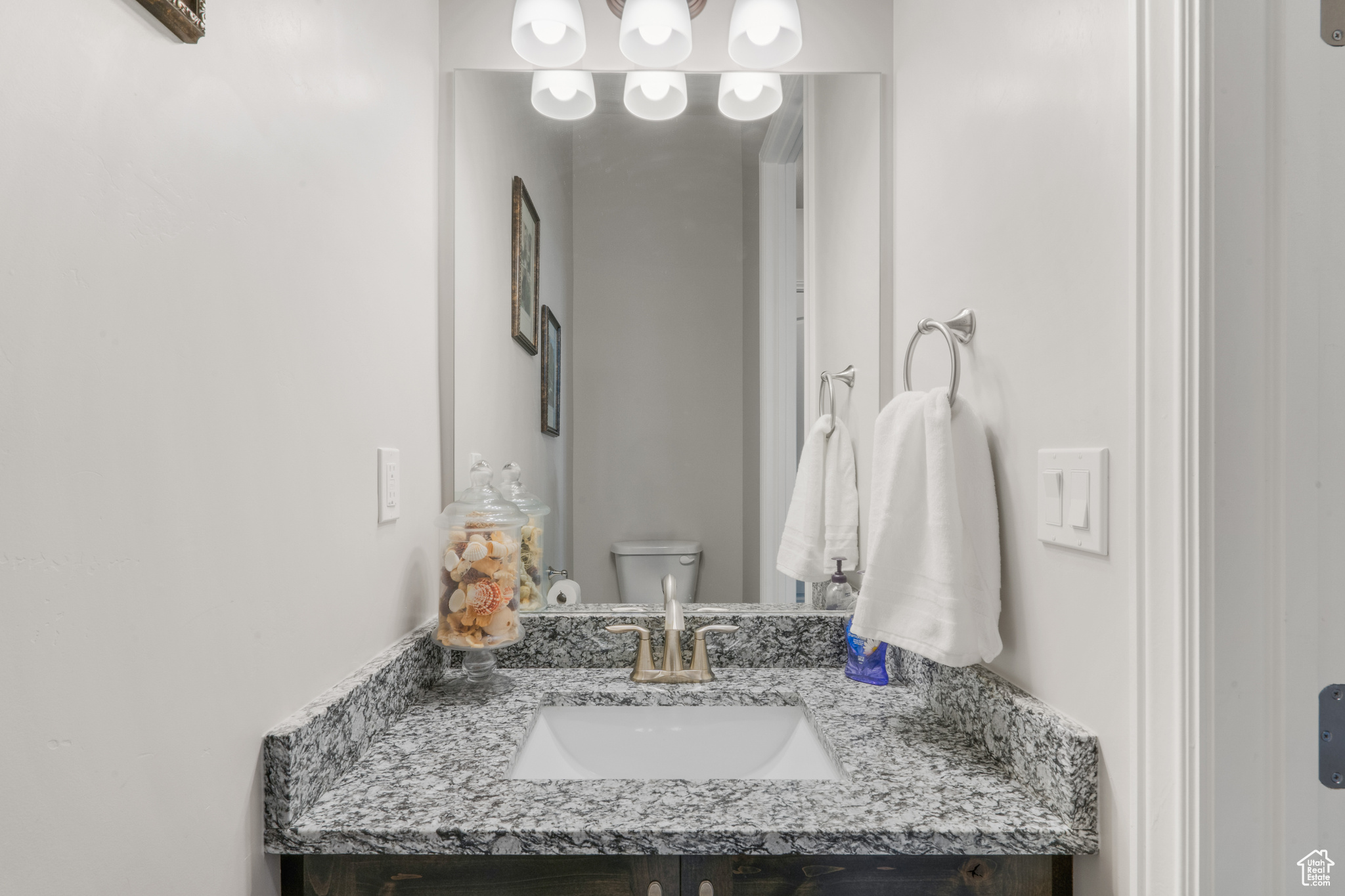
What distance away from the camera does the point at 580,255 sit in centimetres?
134

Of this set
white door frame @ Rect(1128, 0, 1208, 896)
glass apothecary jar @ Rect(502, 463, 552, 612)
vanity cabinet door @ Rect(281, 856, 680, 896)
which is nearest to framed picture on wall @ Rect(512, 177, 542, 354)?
glass apothecary jar @ Rect(502, 463, 552, 612)

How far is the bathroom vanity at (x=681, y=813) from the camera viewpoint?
0.72m

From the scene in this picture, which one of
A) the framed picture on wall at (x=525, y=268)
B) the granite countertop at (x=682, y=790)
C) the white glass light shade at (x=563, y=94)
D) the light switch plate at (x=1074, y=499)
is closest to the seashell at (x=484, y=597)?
the granite countertop at (x=682, y=790)

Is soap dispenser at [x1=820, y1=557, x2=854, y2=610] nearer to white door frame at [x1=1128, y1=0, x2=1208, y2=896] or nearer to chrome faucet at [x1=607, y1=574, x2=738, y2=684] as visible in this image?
chrome faucet at [x1=607, y1=574, x2=738, y2=684]

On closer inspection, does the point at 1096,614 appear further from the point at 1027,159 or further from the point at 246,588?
the point at 246,588

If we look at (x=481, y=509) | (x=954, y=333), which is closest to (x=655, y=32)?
(x=954, y=333)

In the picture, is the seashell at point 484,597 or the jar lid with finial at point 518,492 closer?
the seashell at point 484,597

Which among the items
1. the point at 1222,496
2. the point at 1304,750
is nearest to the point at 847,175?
the point at 1222,496

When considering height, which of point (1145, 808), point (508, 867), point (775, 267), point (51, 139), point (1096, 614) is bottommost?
point (508, 867)

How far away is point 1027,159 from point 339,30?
0.82 meters

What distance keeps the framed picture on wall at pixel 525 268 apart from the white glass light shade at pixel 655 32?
0.30m

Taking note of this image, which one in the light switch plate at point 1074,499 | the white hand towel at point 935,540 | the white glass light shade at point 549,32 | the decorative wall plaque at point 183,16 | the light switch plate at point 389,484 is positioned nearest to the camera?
the decorative wall plaque at point 183,16

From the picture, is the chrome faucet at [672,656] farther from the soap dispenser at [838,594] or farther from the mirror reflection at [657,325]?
the soap dispenser at [838,594]

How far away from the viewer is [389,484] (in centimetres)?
104
